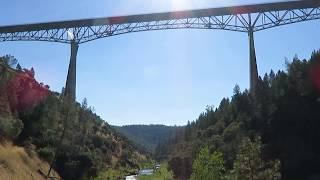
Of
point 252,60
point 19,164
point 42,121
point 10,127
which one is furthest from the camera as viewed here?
point 42,121

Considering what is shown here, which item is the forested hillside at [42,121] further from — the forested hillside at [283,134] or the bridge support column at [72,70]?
the forested hillside at [283,134]

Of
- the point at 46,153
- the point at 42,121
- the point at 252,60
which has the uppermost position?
the point at 252,60

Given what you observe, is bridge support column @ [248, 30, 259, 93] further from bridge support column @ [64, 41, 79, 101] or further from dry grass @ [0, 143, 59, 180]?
dry grass @ [0, 143, 59, 180]

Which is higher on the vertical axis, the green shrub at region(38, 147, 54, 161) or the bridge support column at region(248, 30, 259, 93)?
the bridge support column at region(248, 30, 259, 93)

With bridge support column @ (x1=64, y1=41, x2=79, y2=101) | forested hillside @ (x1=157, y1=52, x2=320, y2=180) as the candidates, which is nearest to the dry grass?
bridge support column @ (x1=64, y1=41, x2=79, y2=101)

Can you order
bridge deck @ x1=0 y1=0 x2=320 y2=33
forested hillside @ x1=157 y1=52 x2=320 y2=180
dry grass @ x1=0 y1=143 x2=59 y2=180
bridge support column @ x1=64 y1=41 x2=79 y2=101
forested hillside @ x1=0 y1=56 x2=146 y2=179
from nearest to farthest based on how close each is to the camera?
1. forested hillside @ x1=157 y1=52 x2=320 y2=180
2. dry grass @ x1=0 y1=143 x2=59 y2=180
3. bridge deck @ x1=0 y1=0 x2=320 y2=33
4. bridge support column @ x1=64 y1=41 x2=79 y2=101
5. forested hillside @ x1=0 y1=56 x2=146 y2=179

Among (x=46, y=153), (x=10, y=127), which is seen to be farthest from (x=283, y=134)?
(x=46, y=153)

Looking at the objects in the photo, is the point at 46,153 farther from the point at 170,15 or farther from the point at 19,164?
the point at 170,15

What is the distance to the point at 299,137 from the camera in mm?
49625

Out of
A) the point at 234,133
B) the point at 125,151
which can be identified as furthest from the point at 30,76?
the point at 125,151

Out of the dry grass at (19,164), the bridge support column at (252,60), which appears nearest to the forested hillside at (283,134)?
the bridge support column at (252,60)

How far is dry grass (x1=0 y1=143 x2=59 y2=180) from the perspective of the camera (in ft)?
176

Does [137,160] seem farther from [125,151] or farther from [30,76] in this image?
[30,76]

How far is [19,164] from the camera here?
59188 mm
